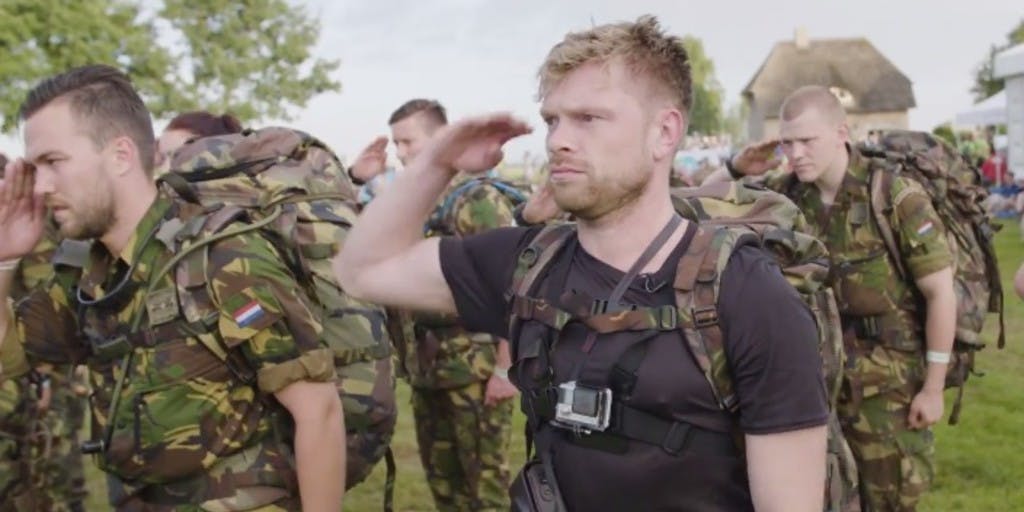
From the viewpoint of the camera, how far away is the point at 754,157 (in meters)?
5.68

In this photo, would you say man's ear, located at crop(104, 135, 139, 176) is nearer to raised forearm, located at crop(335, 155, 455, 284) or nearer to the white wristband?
raised forearm, located at crop(335, 155, 455, 284)

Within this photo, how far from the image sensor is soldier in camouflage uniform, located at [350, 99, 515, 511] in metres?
6.48

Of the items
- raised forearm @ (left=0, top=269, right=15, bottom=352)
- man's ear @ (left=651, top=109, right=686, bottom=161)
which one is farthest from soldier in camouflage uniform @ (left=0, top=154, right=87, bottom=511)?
man's ear @ (left=651, top=109, right=686, bottom=161)

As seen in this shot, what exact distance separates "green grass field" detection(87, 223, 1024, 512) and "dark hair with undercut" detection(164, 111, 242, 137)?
2930 millimetres

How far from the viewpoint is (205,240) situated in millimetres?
3414

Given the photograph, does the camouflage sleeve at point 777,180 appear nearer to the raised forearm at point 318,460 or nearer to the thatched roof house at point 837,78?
the raised forearm at point 318,460

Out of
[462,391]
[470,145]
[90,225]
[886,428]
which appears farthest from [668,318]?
[462,391]

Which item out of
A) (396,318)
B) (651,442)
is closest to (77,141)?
(651,442)

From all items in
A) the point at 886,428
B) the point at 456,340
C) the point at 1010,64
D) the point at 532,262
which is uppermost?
the point at 532,262

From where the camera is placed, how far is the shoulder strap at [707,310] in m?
2.41

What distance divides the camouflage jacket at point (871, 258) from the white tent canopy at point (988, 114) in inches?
973

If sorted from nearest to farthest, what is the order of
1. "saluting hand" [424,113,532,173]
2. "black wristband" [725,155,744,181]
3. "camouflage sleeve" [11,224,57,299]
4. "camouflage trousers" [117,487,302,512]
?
"saluting hand" [424,113,532,173] → "camouflage trousers" [117,487,302,512] → "camouflage sleeve" [11,224,57,299] → "black wristband" [725,155,744,181]

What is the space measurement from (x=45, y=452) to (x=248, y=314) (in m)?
3.20

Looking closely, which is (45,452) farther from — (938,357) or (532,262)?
(938,357)
